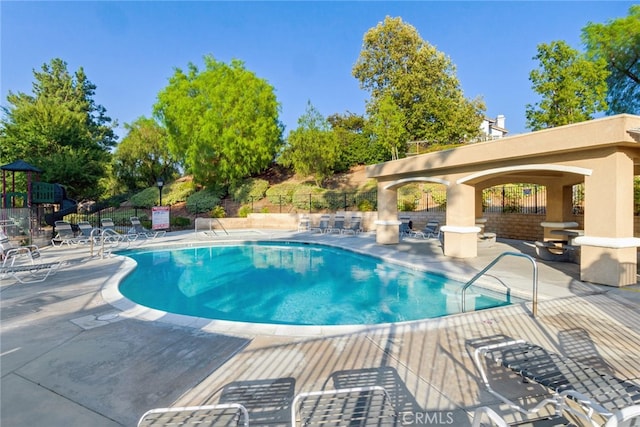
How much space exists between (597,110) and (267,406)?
27.6 m

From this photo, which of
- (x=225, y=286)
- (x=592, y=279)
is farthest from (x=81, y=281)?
(x=592, y=279)

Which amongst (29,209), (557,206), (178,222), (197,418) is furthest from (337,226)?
(197,418)

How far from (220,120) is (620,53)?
29.7m

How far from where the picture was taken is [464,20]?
56.8 ft

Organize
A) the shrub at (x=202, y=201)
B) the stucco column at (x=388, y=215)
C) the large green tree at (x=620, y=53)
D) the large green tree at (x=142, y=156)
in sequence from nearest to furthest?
the stucco column at (x=388, y=215)
the large green tree at (x=620, y=53)
the shrub at (x=202, y=201)
the large green tree at (x=142, y=156)

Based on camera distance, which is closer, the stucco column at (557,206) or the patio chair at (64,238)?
the stucco column at (557,206)

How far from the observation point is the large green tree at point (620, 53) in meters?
22.2

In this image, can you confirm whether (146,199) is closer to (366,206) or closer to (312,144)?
(312,144)

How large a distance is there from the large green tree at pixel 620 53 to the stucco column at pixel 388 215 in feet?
65.1

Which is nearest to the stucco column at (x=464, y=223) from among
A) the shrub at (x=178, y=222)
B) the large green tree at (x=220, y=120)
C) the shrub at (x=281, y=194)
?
the shrub at (x=281, y=194)

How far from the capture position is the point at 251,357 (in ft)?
12.3

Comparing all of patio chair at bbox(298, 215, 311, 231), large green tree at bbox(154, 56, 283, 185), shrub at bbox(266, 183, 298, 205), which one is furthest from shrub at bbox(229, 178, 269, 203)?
A: patio chair at bbox(298, 215, 311, 231)

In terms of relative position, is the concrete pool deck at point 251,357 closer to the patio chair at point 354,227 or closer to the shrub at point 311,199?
the patio chair at point 354,227

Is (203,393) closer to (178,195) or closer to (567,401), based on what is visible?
(567,401)
